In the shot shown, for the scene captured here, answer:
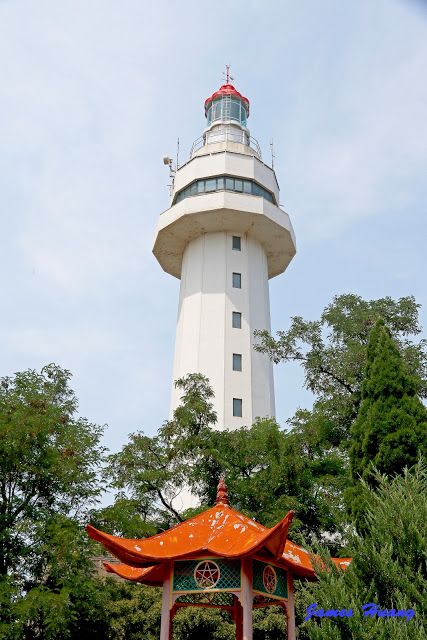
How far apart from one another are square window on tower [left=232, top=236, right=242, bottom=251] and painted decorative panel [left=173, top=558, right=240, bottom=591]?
23363 mm

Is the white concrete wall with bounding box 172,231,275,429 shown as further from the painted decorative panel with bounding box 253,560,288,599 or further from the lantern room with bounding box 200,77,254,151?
the painted decorative panel with bounding box 253,560,288,599

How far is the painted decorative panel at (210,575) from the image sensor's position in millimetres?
9164

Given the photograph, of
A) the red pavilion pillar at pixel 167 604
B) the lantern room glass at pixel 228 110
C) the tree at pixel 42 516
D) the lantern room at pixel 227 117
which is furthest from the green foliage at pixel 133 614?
the lantern room glass at pixel 228 110

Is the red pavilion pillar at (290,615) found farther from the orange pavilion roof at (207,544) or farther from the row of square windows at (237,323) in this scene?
the row of square windows at (237,323)

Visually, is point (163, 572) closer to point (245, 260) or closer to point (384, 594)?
point (384, 594)

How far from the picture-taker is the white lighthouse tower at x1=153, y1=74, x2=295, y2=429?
92.9ft

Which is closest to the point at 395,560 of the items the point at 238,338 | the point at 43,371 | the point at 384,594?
the point at 384,594

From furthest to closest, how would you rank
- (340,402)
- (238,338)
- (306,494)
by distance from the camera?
1. (238,338)
2. (340,402)
3. (306,494)

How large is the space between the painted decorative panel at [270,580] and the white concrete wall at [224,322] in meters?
16.3

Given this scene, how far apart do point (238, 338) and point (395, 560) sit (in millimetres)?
21416

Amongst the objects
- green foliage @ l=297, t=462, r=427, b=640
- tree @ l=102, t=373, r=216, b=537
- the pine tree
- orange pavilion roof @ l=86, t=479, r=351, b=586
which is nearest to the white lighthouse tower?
tree @ l=102, t=373, r=216, b=537

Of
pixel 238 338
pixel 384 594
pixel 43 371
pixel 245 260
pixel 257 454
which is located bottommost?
pixel 384 594

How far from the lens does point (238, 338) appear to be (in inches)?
1148

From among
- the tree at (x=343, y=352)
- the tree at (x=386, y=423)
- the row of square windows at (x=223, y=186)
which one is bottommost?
the tree at (x=386, y=423)
